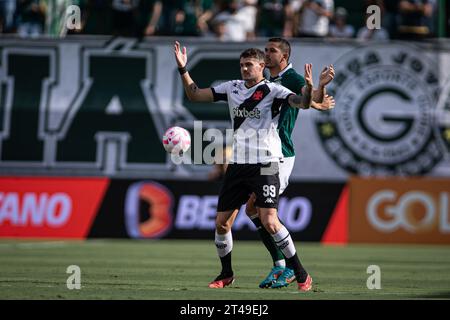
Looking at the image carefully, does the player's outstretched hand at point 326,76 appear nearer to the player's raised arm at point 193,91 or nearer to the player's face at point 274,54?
the player's face at point 274,54

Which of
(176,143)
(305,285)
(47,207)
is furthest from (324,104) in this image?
(47,207)

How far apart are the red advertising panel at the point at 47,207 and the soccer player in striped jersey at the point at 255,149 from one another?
11.2 metres

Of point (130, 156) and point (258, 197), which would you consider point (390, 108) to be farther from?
point (258, 197)

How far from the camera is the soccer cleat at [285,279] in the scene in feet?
36.0

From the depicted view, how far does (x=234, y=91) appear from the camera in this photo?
10.9m

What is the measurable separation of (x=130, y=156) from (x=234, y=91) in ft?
44.4

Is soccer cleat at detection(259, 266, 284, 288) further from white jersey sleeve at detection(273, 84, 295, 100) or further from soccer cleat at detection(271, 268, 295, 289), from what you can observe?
white jersey sleeve at detection(273, 84, 295, 100)

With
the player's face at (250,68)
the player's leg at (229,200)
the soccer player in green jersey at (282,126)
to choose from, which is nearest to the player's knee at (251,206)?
the soccer player in green jersey at (282,126)

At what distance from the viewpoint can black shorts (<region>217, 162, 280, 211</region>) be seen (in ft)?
35.0

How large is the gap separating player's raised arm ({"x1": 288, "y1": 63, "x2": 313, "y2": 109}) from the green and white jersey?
824 mm

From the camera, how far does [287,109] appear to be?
11344mm

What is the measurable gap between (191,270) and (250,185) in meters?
3.15

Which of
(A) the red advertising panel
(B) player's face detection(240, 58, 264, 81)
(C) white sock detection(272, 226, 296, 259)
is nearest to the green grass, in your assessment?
(C) white sock detection(272, 226, 296, 259)
